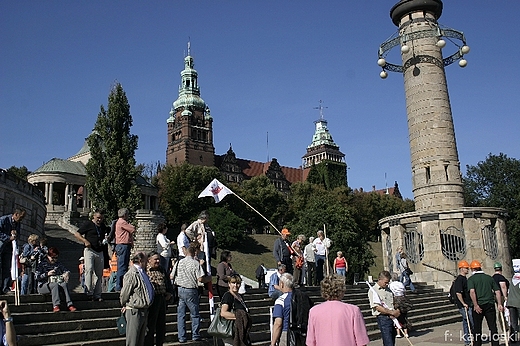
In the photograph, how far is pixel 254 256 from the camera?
59188 millimetres

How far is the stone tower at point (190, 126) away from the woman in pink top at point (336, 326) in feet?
313

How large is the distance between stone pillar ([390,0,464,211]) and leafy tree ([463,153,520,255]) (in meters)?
26.1

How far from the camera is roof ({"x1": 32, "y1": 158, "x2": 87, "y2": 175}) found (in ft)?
194

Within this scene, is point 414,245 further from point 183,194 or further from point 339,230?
point 183,194

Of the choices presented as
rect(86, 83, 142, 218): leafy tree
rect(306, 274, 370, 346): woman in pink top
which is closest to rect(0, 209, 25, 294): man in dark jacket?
rect(306, 274, 370, 346): woman in pink top

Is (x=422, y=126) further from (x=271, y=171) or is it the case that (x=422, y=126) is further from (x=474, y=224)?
(x=271, y=171)

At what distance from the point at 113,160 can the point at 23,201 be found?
16303mm

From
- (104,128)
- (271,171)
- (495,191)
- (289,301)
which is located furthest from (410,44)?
(271,171)

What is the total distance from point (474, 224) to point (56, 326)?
1907 cm

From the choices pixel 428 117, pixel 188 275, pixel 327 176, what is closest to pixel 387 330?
pixel 188 275

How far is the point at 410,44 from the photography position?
26.4 meters

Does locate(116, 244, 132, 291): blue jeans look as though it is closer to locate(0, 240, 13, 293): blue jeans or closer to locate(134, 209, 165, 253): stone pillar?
locate(0, 240, 13, 293): blue jeans

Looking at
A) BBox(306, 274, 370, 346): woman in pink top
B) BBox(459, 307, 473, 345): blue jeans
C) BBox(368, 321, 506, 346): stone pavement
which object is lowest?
BBox(368, 321, 506, 346): stone pavement

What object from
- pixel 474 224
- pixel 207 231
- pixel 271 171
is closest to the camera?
pixel 207 231
